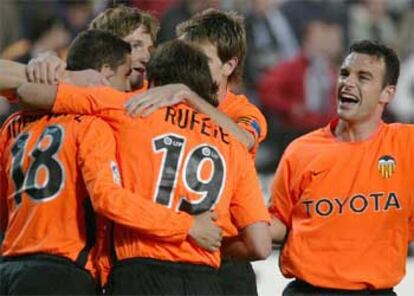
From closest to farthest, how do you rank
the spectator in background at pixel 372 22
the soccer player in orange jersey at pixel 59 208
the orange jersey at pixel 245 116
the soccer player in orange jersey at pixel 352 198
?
the soccer player in orange jersey at pixel 59 208, the orange jersey at pixel 245 116, the soccer player in orange jersey at pixel 352 198, the spectator in background at pixel 372 22

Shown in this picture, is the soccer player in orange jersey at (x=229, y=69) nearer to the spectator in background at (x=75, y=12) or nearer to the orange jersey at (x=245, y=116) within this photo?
the orange jersey at (x=245, y=116)

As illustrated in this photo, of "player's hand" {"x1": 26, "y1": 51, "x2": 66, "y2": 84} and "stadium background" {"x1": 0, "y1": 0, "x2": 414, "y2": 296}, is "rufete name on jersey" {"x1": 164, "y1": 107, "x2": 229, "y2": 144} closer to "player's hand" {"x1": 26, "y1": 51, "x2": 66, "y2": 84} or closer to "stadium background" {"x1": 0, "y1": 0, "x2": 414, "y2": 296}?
"player's hand" {"x1": 26, "y1": 51, "x2": 66, "y2": 84}

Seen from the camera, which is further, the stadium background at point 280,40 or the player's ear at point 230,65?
the stadium background at point 280,40

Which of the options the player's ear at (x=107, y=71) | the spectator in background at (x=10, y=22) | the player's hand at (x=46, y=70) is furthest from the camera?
the spectator in background at (x=10, y=22)

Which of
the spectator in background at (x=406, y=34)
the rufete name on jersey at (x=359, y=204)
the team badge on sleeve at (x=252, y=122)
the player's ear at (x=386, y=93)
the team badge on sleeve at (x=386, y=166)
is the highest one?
the player's ear at (x=386, y=93)

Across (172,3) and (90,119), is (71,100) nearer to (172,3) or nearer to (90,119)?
(90,119)

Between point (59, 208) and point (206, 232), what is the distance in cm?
53

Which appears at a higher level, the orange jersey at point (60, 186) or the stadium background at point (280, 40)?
the orange jersey at point (60, 186)

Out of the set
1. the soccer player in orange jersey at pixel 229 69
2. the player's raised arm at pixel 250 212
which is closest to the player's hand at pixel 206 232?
the player's raised arm at pixel 250 212

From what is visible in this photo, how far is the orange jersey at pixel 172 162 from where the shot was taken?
380cm

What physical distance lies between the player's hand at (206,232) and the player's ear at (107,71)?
67cm

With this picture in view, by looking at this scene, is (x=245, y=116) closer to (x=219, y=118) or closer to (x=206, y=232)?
(x=219, y=118)

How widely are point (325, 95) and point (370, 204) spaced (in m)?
4.27

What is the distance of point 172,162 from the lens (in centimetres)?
380
